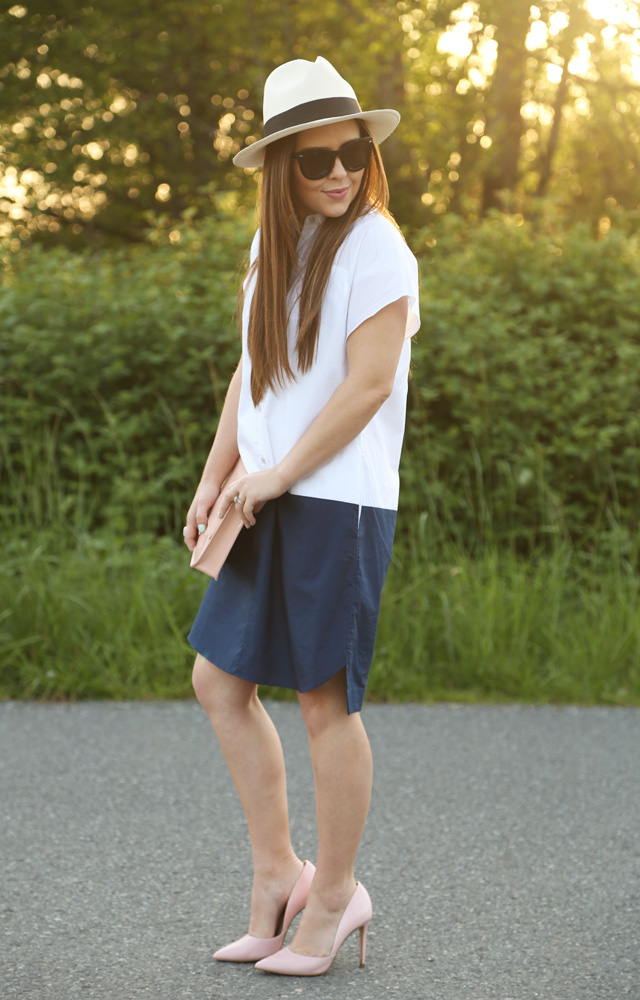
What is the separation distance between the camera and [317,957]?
2.34m

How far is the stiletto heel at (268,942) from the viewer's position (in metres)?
2.40

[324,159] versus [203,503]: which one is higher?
[324,159]

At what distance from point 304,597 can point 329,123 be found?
0.98 meters

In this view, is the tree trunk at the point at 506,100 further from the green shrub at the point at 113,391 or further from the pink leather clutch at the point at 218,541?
the pink leather clutch at the point at 218,541

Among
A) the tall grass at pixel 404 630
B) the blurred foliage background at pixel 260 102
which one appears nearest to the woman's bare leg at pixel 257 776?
the tall grass at pixel 404 630

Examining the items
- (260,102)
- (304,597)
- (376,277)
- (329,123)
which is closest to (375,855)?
(304,597)

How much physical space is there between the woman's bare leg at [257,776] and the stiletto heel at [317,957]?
0.24 ft

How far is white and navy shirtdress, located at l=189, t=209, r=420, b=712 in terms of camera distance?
2.20m

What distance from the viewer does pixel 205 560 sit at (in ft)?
7.68

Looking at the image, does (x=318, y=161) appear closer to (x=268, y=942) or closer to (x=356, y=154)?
(x=356, y=154)

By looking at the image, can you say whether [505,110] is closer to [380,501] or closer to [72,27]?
[72,27]

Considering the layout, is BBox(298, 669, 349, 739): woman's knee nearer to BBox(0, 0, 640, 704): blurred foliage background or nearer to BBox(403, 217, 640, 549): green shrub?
BBox(0, 0, 640, 704): blurred foliage background

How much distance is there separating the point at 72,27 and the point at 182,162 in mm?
2519

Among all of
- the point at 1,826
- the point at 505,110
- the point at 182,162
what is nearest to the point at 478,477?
the point at 1,826
